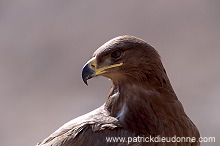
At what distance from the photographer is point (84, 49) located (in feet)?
29.7

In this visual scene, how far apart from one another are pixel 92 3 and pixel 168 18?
1507mm

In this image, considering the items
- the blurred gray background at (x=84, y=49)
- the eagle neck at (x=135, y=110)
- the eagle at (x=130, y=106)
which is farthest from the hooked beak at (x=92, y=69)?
the blurred gray background at (x=84, y=49)

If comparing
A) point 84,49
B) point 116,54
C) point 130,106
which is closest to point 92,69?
point 116,54

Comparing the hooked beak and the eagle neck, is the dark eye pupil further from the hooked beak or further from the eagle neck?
the eagle neck

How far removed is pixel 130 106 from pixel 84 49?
17.2ft

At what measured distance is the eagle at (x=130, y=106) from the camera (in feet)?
12.4

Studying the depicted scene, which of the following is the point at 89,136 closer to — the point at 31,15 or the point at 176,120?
the point at 176,120

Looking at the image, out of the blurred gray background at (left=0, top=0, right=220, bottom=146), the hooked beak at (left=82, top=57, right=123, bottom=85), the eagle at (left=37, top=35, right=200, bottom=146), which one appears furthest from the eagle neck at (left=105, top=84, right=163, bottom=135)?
the blurred gray background at (left=0, top=0, right=220, bottom=146)

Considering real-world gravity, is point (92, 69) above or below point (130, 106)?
above

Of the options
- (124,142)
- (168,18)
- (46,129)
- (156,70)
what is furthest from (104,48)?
(168,18)

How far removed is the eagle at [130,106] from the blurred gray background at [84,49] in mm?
3662

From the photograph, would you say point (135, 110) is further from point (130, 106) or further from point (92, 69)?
point (92, 69)

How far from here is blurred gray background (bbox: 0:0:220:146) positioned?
26.3 ft

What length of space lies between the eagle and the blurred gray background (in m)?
3.66
